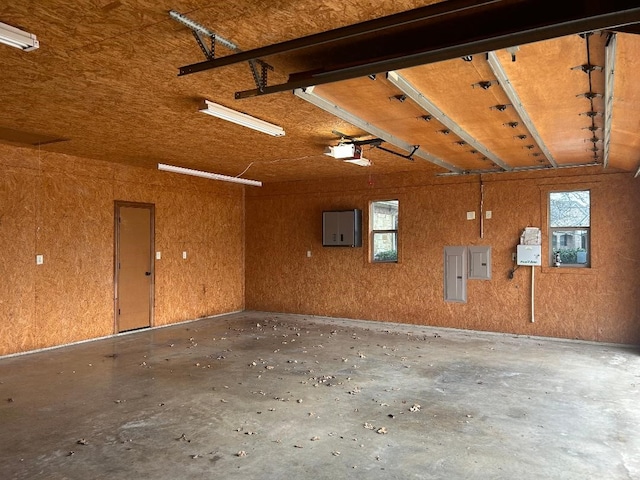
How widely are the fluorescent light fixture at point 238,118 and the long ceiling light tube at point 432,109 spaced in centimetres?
170

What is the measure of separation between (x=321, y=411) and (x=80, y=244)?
15.8ft

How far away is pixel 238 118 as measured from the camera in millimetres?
4500

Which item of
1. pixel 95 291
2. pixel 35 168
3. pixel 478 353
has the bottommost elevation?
pixel 478 353

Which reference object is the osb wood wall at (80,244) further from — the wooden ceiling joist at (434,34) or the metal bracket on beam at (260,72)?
the metal bracket on beam at (260,72)

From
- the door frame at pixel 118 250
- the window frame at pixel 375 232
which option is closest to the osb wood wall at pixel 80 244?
the door frame at pixel 118 250

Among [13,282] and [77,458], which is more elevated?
[13,282]

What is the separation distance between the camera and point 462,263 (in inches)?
306

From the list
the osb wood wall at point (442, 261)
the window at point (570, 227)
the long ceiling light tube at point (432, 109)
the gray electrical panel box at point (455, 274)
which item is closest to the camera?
the long ceiling light tube at point (432, 109)

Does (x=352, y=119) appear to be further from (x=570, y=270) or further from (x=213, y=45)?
(x=570, y=270)

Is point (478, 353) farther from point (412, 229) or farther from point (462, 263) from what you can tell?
point (412, 229)

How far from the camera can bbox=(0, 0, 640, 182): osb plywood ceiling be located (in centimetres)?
263

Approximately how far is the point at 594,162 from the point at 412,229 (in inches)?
117

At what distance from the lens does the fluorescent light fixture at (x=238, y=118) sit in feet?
13.7

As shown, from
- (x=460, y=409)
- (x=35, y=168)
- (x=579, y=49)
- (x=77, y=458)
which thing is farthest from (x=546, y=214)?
(x=35, y=168)
